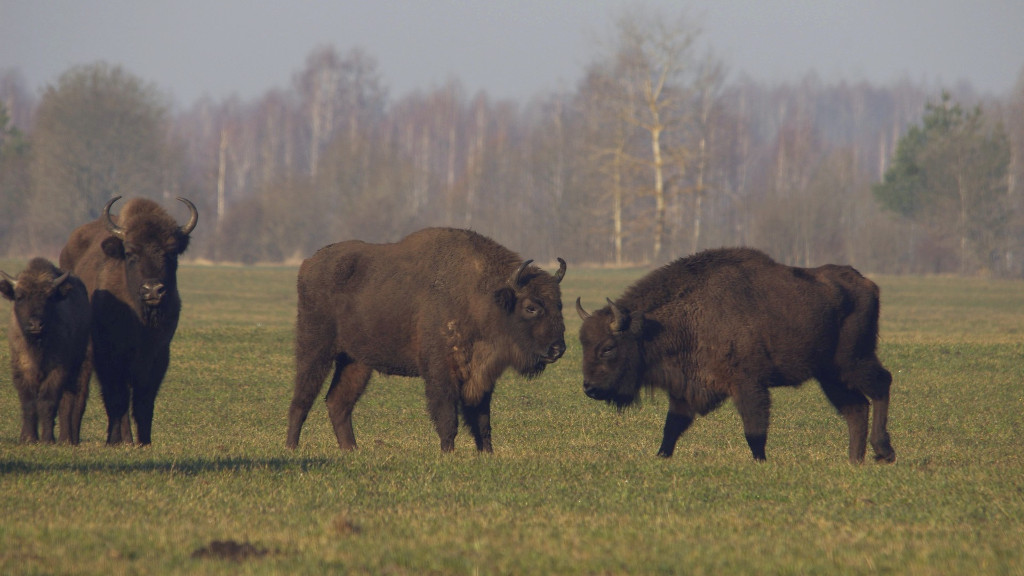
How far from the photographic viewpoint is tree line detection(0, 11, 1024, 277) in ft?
216

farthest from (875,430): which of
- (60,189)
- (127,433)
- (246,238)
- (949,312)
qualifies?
(246,238)

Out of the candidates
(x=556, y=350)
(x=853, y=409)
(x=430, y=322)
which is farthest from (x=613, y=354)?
(x=853, y=409)

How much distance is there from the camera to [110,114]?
71.1m

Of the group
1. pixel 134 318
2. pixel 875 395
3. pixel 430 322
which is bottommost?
pixel 875 395

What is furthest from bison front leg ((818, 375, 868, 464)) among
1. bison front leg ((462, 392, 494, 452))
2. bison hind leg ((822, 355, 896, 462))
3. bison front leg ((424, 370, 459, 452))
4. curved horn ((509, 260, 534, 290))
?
bison front leg ((424, 370, 459, 452))

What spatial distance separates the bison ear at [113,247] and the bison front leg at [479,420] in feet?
13.4

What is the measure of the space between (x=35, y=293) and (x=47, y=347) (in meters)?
0.60

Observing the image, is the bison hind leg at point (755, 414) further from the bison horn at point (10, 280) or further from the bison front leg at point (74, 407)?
the bison horn at point (10, 280)

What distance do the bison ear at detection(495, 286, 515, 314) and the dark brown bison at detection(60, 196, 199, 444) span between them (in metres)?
3.28

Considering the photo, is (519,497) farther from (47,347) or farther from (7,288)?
(7,288)

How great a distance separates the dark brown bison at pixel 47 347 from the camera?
38.3ft

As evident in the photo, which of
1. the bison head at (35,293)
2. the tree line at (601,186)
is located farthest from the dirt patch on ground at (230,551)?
the tree line at (601,186)

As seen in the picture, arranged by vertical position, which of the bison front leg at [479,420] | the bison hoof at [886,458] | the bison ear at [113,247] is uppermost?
the bison ear at [113,247]

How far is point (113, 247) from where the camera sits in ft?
40.2
